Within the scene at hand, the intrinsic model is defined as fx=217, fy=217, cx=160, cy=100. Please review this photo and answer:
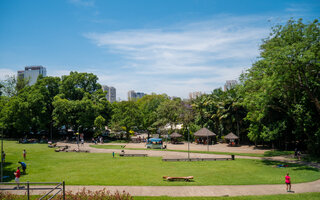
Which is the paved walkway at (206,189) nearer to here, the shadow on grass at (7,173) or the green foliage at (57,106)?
the shadow on grass at (7,173)

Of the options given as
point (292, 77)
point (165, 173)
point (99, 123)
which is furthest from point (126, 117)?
point (292, 77)

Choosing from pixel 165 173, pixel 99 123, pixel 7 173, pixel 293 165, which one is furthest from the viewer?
pixel 99 123

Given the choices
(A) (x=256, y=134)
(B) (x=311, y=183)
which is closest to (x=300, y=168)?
(B) (x=311, y=183)

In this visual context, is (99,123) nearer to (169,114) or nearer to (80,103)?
(80,103)

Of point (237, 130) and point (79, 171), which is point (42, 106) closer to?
point (79, 171)

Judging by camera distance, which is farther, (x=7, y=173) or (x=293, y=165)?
(x=293, y=165)

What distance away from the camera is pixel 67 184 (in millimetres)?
18484

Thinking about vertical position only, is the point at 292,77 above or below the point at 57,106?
above

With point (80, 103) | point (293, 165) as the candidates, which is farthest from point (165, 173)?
point (80, 103)

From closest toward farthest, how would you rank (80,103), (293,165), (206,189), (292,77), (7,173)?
1. (206,189)
2. (7,173)
3. (293,165)
4. (292,77)
5. (80,103)

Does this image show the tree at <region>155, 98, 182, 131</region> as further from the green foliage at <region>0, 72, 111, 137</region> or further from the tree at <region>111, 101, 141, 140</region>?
the green foliage at <region>0, 72, 111, 137</region>

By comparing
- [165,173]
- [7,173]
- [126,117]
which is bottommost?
[7,173]

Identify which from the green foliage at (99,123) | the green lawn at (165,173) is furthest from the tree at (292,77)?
the green foliage at (99,123)

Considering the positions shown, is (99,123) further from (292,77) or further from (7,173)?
(292,77)
